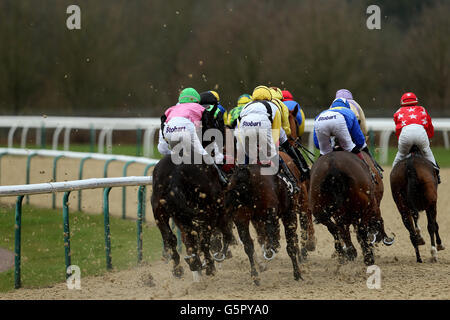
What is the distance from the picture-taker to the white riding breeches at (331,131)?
7934mm

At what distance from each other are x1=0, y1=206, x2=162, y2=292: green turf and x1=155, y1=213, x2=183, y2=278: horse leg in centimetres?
95

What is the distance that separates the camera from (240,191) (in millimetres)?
7363

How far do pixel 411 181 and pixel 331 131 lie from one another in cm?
130

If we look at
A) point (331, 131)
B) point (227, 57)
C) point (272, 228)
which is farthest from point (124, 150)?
point (272, 228)

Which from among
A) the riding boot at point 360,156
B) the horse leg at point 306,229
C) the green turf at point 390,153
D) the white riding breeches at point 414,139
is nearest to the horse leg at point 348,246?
the riding boot at point 360,156

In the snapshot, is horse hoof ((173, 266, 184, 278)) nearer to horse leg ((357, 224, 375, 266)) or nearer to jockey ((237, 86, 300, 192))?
jockey ((237, 86, 300, 192))

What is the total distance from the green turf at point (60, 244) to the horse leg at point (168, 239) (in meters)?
0.95

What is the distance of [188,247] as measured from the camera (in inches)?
291

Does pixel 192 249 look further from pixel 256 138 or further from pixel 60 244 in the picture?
pixel 60 244

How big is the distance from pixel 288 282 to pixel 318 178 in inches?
36.9

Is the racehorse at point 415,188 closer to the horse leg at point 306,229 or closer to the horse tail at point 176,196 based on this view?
the horse leg at point 306,229

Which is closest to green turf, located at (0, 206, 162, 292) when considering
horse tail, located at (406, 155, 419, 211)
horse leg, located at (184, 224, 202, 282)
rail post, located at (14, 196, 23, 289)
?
rail post, located at (14, 196, 23, 289)
